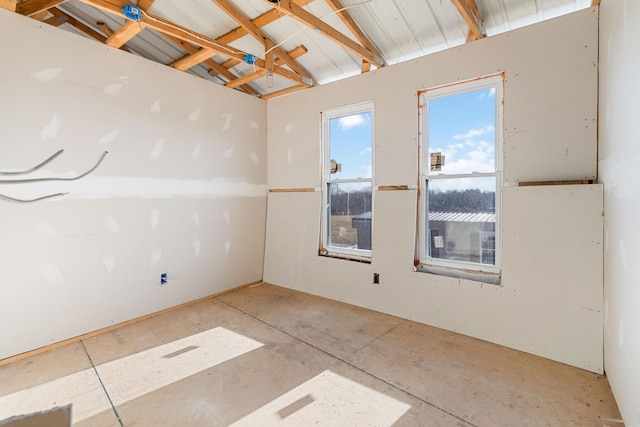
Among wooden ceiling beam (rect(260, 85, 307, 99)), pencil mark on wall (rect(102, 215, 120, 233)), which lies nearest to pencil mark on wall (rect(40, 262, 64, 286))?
pencil mark on wall (rect(102, 215, 120, 233))

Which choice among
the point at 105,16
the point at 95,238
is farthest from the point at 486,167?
the point at 105,16

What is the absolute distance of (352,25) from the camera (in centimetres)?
303

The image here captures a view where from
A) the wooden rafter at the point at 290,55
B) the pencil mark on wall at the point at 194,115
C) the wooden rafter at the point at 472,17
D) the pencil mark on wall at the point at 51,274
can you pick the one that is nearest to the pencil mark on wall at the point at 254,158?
the pencil mark on wall at the point at 194,115

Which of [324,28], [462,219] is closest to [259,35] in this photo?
[324,28]

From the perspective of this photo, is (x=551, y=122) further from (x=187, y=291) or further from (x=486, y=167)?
(x=187, y=291)

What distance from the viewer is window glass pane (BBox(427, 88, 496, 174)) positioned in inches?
112

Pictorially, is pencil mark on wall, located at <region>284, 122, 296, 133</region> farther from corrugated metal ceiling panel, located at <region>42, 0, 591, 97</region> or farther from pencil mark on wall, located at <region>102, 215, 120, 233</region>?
pencil mark on wall, located at <region>102, 215, 120, 233</region>

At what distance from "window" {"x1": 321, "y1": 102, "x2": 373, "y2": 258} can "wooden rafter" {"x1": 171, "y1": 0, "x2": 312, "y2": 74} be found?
1217 mm

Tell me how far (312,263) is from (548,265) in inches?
96.9

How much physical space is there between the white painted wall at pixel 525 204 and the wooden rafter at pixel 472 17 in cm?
9

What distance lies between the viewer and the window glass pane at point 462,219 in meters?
2.87

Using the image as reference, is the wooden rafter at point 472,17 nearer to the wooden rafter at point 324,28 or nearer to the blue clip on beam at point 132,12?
the wooden rafter at point 324,28

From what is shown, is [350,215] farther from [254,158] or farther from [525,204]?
[525,204]

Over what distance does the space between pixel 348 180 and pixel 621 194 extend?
8.15ft
